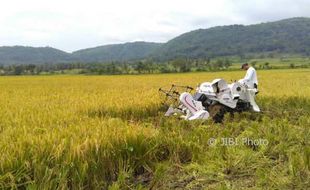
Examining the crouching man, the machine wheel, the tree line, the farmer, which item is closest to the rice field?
the machine wheel

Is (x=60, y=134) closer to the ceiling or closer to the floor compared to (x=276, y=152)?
closer to the ceiling

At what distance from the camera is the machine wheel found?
10828 mm

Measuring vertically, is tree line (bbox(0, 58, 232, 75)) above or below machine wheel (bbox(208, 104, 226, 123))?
below

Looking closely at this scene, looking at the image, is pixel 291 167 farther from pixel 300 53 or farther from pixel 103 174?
pixel 300 53

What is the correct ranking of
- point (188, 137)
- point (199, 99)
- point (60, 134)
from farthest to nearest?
point (199, 99) < point (188, 137) < point (60, 134)

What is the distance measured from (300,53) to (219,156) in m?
202

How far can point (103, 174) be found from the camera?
5.97m

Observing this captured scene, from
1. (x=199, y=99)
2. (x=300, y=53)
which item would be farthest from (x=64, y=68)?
(x=300, y=53)

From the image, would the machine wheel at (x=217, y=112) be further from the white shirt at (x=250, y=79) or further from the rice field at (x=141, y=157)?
the rice field at (x=141, y=157)

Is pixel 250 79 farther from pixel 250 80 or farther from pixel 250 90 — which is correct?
pixel 250 90

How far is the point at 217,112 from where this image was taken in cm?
1084

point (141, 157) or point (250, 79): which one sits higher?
point (250, 79)

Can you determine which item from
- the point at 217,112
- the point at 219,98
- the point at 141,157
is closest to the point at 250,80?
the point at 219,98

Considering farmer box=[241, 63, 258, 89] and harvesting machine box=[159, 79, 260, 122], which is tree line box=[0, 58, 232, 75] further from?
harvesting machine box=[159, 79, 260, 122]
